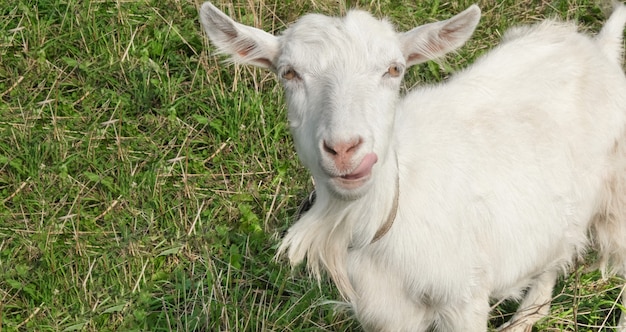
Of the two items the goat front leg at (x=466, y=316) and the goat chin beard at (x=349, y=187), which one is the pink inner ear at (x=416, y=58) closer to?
the goat chin beard at (x=349, y=187)

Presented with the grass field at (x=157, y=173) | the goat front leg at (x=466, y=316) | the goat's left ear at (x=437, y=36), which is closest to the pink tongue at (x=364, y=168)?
the goat's left ear at (x=437, y=36)

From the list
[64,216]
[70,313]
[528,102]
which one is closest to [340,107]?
[528,102]

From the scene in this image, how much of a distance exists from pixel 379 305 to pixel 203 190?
150 centimetres

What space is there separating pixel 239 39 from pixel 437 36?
2.34 feet

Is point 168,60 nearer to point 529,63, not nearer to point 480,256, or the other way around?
point 529,63

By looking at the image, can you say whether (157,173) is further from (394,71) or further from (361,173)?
(361,173)

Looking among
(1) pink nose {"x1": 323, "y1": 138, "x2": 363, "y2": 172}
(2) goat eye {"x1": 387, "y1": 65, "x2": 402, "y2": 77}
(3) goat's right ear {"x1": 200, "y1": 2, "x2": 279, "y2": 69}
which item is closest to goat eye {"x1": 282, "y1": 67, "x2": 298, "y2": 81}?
(3) goat's right ear {"x1": 200, "y1": 2, "x2": 279, "y2": 69}

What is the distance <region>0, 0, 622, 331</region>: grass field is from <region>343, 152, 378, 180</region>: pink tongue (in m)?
1.08

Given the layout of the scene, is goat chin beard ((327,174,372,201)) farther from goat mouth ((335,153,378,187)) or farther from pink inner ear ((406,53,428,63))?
pink inner ear ((406,53,428,63))

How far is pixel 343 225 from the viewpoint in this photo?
10.6ft

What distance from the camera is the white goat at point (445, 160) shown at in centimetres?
303

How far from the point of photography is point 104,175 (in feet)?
15.3

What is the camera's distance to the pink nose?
2.73 meters

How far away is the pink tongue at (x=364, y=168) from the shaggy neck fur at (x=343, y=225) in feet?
0.45
